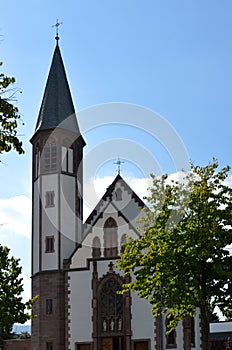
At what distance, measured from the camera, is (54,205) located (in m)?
55.4

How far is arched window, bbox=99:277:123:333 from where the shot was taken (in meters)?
52.1

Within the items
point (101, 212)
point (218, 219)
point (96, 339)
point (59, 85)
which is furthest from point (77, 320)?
point (218, 219)

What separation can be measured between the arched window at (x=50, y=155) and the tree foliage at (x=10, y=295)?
1815 centimetres

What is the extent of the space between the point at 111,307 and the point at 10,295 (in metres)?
17.6

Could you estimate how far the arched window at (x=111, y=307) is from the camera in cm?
5206

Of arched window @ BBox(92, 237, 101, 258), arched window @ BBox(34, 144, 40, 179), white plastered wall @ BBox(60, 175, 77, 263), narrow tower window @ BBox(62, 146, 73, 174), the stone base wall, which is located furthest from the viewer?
the stone base wall

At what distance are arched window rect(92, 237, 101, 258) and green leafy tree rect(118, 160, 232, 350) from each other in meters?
20.9

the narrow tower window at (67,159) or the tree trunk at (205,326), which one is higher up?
the narrow tower window at (67,159)

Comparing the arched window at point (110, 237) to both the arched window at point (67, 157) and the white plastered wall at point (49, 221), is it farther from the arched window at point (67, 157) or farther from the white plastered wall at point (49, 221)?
the arched window at point (67, 157)

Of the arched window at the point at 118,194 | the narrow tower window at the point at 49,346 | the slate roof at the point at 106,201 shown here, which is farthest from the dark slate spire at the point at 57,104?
the narrow tower window at the point at 49,346

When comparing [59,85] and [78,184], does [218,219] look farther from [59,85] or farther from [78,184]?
[59,85]

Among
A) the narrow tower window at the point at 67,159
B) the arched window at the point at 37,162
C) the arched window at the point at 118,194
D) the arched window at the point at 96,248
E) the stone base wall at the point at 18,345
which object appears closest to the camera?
the arched window at the point at 96,248

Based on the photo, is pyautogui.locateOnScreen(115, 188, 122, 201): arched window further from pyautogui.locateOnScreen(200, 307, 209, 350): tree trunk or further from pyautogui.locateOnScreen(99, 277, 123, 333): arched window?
pyautogui.locateOnScreen(200, 307, 209, 350): tree trunk

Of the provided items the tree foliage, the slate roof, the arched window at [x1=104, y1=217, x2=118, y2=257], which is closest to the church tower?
the slate roof
